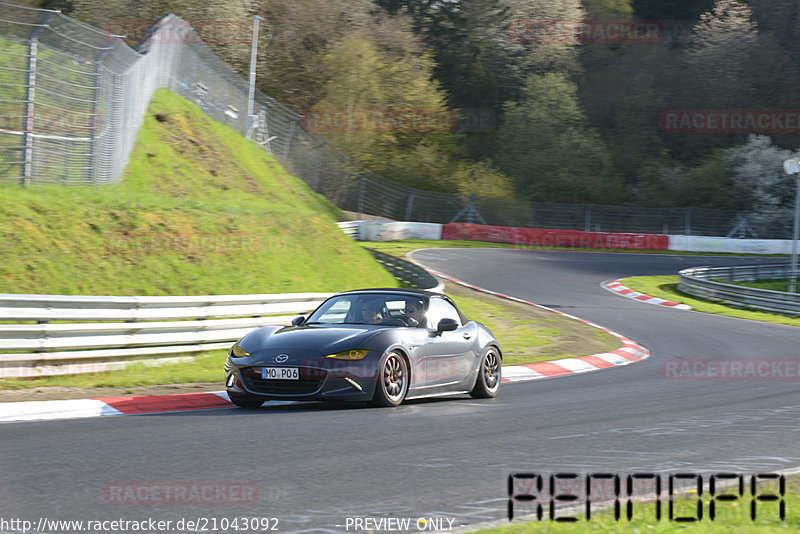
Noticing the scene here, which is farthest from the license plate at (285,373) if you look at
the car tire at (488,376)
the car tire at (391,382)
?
the car tire at (488,376)

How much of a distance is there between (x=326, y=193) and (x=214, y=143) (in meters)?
18.5

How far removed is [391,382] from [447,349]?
1094mm

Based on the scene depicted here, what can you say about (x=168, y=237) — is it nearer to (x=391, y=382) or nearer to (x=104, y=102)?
(x=104, y=102)

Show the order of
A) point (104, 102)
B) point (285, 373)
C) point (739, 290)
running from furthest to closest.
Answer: point (739, 290), point (104, 102), point (285, 373)

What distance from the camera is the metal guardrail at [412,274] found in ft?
71.1

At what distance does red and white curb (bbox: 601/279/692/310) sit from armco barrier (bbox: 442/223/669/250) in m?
13.4

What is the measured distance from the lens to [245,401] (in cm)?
928

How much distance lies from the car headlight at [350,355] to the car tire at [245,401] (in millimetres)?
895

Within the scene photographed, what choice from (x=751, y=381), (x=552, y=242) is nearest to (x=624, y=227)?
(x=552, y=242)

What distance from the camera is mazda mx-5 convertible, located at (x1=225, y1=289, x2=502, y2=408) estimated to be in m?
9.01

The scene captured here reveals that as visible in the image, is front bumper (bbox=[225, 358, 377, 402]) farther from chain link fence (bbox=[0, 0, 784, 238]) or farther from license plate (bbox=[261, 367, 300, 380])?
chain link fence (bbox=[0, 0, 784, 238])

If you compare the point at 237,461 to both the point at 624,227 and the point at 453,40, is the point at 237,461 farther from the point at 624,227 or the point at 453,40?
the point at 453,40

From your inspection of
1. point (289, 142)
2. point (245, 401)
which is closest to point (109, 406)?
point (245, 401)

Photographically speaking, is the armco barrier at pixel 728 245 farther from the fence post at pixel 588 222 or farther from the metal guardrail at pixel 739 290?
the metal guardrail at pixel 739 290
